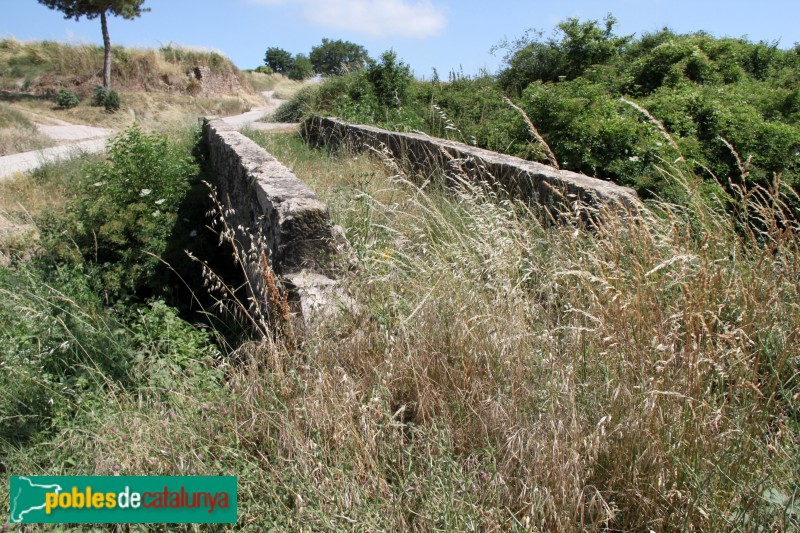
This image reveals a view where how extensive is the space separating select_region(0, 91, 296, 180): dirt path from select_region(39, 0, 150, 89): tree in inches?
231

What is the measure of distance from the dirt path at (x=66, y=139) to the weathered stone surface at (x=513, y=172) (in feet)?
12.8

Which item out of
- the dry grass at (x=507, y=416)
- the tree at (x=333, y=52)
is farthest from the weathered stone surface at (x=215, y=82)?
the tree at (x=333, y=52)

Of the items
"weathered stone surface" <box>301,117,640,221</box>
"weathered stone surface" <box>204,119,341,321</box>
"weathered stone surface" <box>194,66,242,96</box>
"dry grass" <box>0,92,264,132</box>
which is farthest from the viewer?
"weathered stone surface" <box>194,66,242,96</box>

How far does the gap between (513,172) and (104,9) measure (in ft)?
91.0

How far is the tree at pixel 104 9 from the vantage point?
24.4m

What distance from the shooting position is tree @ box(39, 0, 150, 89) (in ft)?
80.1

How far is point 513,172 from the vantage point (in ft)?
14.6

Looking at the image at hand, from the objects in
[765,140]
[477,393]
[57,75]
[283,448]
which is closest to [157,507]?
[283,448]

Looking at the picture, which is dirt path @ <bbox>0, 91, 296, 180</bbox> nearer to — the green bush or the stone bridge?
the green bush

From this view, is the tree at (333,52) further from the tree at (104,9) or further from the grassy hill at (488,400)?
the grassy hill at (488,400)

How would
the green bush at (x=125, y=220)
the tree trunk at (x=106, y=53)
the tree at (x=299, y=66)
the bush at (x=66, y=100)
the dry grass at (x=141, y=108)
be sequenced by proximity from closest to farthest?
the green bush at (x=125, y=220), the dry grass at (x=141, y=108), the bush at (x=66, y=100), the tree trunk at (x=106, y=53), the tree at (x=299, y=66)

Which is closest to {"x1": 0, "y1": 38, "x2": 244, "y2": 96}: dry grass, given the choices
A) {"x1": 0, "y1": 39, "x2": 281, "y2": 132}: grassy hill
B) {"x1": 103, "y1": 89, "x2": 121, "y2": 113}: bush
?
{"x1": 0, "y1": 39, "x2": 281, "y2": 132}: grassy hill

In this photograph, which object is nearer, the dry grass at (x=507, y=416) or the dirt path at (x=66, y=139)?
the dry grass at (x=507, y=416)

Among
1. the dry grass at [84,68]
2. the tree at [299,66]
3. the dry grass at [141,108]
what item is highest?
the tree at [299,66]
